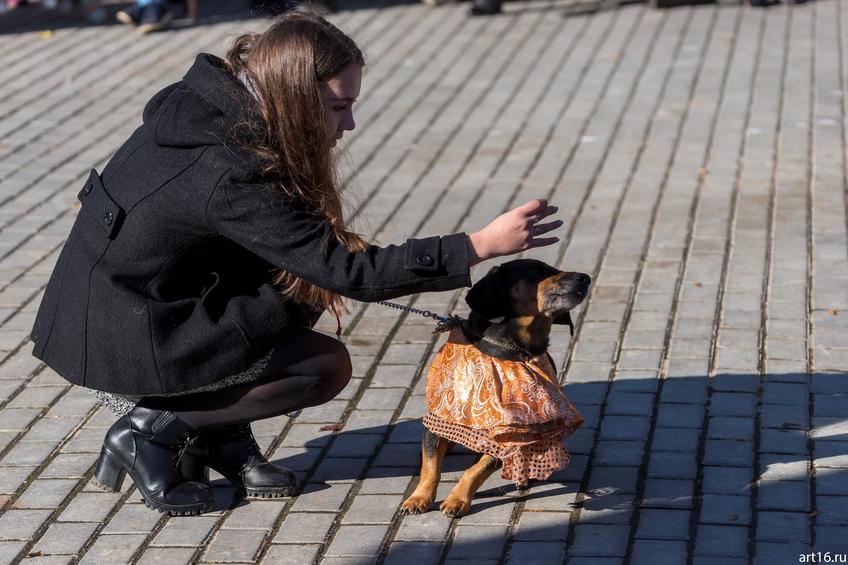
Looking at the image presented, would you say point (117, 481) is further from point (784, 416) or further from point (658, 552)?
point (784, 416)

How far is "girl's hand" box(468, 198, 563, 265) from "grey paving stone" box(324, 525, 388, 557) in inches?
35.5

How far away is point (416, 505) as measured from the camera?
384cm

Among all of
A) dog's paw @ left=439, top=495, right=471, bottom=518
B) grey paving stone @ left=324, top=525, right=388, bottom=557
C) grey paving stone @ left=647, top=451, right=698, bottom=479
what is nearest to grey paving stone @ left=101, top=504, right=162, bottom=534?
grey paving stone @ left=324, top=525, right=388, bottom=557

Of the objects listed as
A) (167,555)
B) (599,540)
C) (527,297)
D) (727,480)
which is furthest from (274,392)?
(727,480)

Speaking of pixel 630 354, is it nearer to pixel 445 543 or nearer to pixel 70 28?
pixel 445 543

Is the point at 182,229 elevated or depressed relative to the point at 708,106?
elevated

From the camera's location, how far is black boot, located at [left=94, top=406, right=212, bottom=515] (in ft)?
12.7

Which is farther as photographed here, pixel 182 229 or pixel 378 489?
pixel 378 489

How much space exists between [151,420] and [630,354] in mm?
2045

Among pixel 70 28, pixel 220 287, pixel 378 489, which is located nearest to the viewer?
pixel 220 287

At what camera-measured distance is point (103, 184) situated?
12.5ft

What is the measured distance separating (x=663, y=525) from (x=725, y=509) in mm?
222

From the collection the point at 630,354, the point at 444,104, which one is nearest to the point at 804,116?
the point at 444,104

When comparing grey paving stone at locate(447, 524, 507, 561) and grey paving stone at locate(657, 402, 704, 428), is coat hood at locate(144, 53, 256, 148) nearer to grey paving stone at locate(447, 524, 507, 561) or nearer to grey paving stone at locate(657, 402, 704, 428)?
grey paving stone at locate(447, 524, 507, 561)
